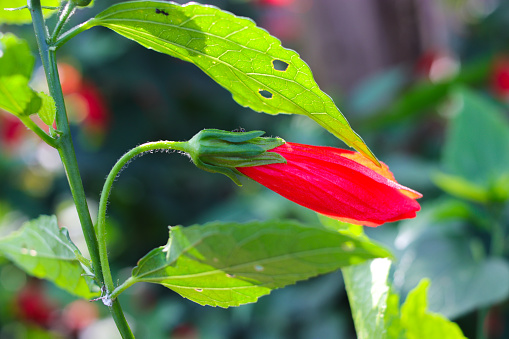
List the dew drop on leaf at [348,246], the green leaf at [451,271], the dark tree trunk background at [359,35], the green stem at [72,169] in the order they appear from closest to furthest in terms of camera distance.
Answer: the dew drop on leaf at [348,246] → the green stem at [72,169] → the green leaf at [451,271] → the dark tree trunk background at [359,35]

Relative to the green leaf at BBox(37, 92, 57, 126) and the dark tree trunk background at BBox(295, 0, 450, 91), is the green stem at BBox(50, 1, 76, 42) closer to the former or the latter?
the green leaf at BBox(37, 92, 57, 126)

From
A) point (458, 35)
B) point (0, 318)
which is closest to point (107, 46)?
point (0, 318)

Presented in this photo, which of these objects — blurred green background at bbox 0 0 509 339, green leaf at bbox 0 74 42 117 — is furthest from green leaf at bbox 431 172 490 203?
green leaf at bbox 0 74 42 117

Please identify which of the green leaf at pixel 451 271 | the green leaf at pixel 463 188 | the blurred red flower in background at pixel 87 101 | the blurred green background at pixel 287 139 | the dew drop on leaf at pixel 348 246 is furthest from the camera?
the blurred red flower in background at pixel 87 101

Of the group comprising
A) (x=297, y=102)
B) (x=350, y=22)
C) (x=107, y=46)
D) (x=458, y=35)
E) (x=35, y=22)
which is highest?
(x=458, y=35)

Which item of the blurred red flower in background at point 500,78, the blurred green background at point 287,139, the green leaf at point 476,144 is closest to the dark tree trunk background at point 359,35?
the blurred green background at point 287,139

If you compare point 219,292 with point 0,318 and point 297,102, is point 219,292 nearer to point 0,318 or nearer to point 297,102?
point 297,102

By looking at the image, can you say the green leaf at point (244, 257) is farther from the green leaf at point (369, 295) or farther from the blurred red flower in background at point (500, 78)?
the blurred red flower in background at point (500, 78)
